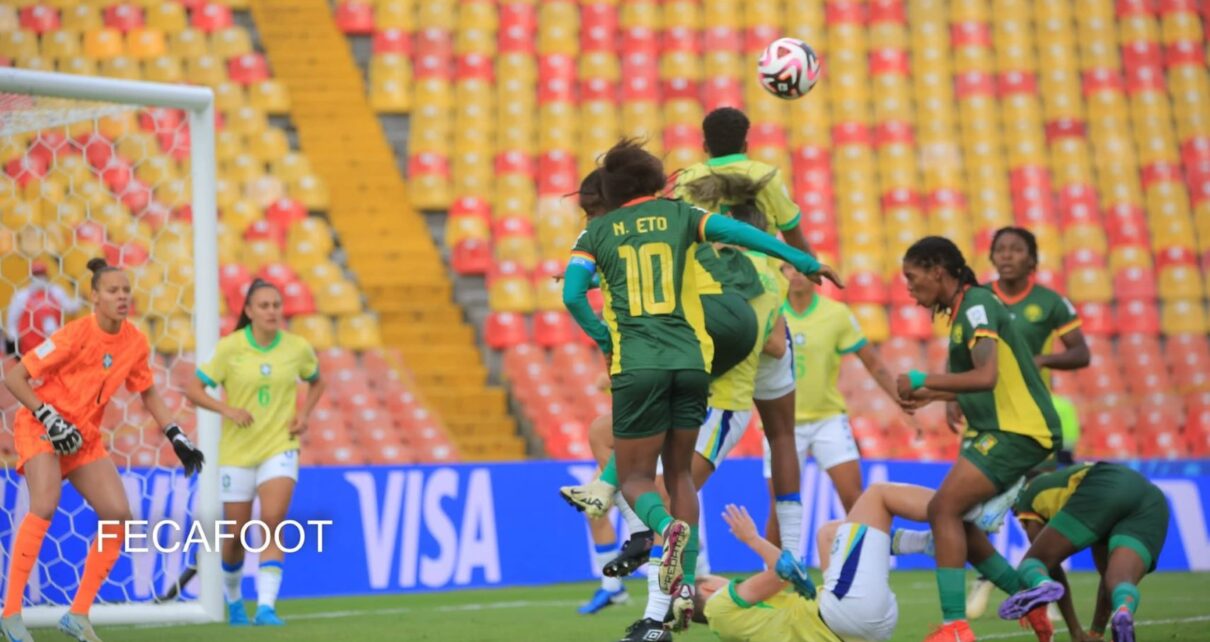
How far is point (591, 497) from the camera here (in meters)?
7.12

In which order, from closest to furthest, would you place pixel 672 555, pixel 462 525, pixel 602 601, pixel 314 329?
pixel 672 555 → pixel 602 601 → pixel 462 525 → pixel 314 329

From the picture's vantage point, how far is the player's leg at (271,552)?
388 inches

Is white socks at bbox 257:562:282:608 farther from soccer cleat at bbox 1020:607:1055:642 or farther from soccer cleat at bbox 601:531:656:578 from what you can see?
soccer cleat at bbox 1020:607:1055:642

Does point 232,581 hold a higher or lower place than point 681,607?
lower

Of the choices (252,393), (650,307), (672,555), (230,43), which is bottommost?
(672,555)

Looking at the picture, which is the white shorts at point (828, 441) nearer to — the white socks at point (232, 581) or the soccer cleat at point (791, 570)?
the soccer cleat at point (791, 570)

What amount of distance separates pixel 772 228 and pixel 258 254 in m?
10.1

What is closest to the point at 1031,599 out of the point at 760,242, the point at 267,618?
the point at 760,242

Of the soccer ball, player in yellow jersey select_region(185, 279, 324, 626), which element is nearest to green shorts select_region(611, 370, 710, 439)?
the soccer ball

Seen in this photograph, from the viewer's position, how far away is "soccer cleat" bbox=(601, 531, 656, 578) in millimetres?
6750

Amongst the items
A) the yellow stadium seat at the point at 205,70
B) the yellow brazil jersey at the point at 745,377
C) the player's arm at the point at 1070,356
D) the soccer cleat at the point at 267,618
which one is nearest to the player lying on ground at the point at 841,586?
the yellow brazil jersey at the point at 745,377

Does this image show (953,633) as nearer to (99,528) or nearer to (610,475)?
(610,475)

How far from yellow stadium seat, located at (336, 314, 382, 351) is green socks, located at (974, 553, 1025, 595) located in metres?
10.7

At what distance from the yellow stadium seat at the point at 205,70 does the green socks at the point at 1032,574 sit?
14390 millimetres
